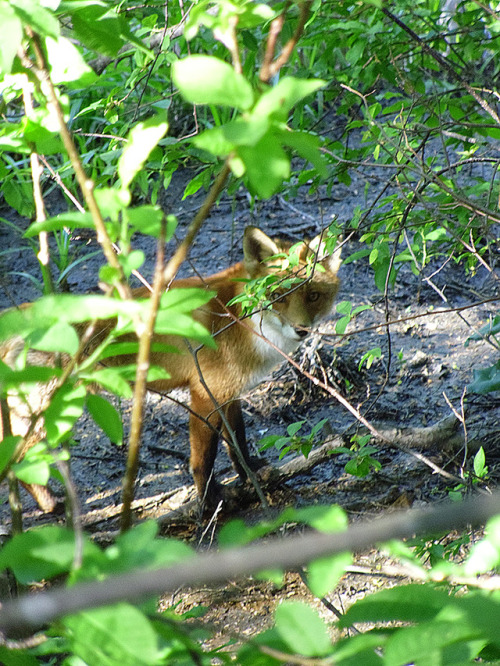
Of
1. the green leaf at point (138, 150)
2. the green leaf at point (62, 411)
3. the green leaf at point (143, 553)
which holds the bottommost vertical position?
the green leaf at point (143, 553)

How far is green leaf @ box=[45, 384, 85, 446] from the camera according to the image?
0.97 metres

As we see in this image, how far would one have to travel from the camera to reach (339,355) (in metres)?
4.82

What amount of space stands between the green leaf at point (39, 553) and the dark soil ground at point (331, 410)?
1701mm

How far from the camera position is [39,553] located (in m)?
0.72

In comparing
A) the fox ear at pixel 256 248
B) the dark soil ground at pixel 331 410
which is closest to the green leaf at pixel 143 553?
the dark soil ground at pixel 331 410

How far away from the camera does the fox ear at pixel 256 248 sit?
3965 mm

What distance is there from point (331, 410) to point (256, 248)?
1276 millimetres

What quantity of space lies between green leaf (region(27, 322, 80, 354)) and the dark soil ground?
1.64 metres

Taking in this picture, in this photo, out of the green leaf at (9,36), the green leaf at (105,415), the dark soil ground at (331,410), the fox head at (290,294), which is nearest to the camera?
the green leaf at (9,36)

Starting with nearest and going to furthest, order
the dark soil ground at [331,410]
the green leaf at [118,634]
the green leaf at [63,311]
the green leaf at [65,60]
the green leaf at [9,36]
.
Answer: the green leaf at [118,634]
the green leaf at [63,311]
the green leaf at [9,36]
the green leaf at [65,60]
the dark soil ground at [331,410]

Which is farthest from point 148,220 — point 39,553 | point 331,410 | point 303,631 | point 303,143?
point 331,410

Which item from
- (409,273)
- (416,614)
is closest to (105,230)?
(416,614)

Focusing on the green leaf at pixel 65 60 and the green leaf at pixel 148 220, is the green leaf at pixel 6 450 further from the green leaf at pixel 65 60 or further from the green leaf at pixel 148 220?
the green leaf at pixel 65 60

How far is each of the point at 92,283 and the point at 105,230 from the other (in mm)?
5393
